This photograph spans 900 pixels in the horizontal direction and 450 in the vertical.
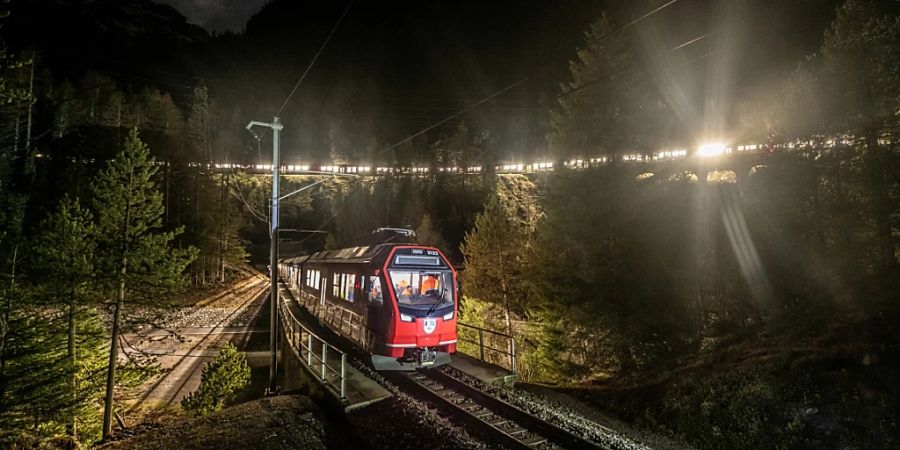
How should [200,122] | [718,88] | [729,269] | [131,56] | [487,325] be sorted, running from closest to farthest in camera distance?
[729,269]
[487,325]
[718,88]
[200,122]
[131,56]

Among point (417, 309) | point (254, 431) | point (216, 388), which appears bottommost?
point (216, 388)

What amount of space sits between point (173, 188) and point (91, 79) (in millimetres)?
39873

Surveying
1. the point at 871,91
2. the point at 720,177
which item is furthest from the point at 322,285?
the point at 720,177

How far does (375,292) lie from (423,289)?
1.29 meters

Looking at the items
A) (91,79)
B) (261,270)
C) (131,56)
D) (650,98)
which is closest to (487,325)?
(650,98)

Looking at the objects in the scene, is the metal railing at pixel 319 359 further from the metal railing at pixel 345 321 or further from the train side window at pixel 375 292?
the train side window at pixel 375 292

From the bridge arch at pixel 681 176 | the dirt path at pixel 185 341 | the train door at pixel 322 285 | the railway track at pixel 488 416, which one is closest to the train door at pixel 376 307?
the railway track at pixel 488 416

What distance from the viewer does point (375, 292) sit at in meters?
10.7

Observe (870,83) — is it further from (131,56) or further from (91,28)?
(91,28)

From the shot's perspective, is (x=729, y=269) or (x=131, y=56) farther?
(x=131, y=56)

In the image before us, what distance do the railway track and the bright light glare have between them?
1478 inches

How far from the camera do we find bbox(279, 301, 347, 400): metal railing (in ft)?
30.6

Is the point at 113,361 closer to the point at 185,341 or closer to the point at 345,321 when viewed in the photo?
the point at 345,321

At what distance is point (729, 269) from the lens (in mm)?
19547
